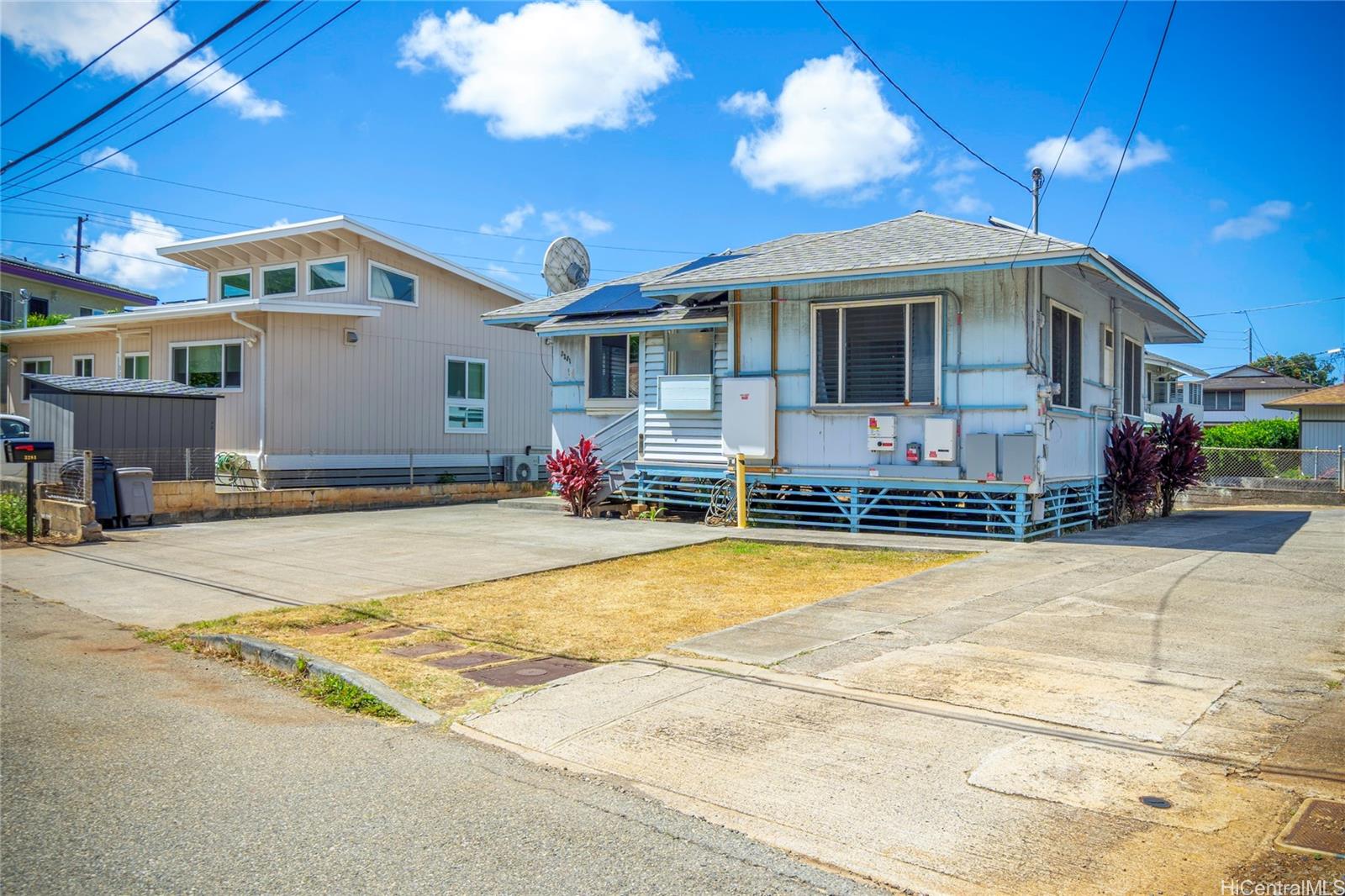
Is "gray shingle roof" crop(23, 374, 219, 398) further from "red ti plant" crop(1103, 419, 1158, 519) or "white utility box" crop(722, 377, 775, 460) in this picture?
"red ti plant" crop(1103, 419, 1158, 519)

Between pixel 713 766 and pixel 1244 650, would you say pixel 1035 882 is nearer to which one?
pixel 713 766

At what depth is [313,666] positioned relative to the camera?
6383 millimetres

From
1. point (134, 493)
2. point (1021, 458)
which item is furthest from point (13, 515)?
point (1021, 458)

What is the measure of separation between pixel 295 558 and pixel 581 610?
5149 millimetres

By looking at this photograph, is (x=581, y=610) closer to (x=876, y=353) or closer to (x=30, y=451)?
(x=876, y=353)

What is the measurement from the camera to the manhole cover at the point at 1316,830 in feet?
11.5

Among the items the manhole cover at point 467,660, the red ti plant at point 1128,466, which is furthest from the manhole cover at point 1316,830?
the red ti plant at point 1128,466

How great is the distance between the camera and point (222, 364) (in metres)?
20.1

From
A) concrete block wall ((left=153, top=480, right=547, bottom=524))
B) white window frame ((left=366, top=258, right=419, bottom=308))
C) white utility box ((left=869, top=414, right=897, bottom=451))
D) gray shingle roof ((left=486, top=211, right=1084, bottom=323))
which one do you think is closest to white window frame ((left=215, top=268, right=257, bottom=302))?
white window frame ((left=366, top=258, right=419, bottom=308))

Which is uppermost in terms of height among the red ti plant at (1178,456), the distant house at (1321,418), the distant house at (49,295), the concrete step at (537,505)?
the distant house at (49,295)

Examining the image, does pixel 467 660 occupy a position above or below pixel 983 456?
below

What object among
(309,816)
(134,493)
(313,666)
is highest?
(134,493)

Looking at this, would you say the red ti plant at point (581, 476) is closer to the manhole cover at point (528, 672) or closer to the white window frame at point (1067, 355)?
the white window frame at point (1067, 355)

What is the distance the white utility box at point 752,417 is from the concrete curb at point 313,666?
8553mm
